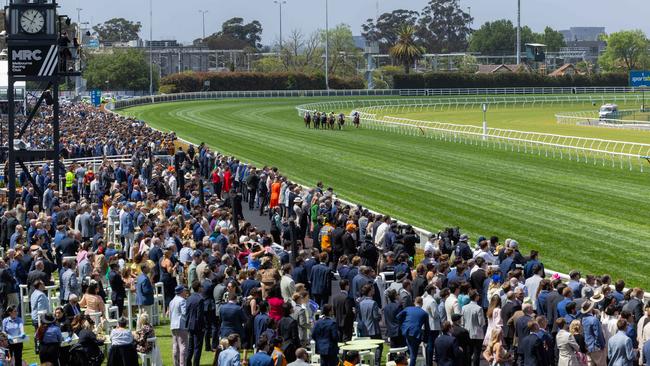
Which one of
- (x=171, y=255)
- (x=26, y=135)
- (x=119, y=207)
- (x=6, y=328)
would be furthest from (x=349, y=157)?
(x=6, y=328)

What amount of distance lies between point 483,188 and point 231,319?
902 inches

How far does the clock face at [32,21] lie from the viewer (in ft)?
91.9

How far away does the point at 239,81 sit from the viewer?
127812 mm

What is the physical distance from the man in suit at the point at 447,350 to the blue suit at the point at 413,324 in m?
1.00

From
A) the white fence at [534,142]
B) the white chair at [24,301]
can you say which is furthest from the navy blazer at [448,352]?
the white fence at [534,142]

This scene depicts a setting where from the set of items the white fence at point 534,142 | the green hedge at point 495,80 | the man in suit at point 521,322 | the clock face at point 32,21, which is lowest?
the white fence at point 534,142

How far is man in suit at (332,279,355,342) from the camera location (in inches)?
649

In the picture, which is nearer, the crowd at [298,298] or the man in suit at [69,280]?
the crowd at [298,298]

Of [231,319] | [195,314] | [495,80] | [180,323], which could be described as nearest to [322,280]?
[195,314]

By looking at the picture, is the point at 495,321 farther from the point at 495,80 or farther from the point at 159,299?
the point at 495,80

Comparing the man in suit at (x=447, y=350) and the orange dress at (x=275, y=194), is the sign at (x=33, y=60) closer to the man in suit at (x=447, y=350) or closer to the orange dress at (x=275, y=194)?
the orange dress at (x=275, y=194)

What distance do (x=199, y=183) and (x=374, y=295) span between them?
47.1 feet

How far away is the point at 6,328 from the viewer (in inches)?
615

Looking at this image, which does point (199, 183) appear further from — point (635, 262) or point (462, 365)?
point (462, 365)
